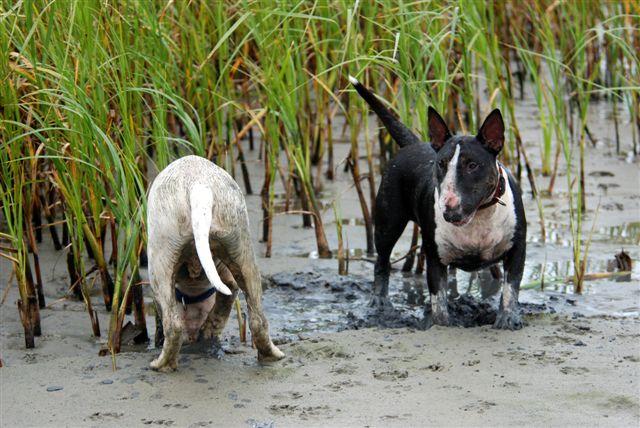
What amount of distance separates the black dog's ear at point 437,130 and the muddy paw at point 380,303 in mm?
1156

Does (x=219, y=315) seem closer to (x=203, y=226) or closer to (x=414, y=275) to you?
(x=203, y=226)

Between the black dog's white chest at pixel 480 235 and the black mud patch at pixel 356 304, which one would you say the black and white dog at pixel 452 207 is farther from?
the black mud patch at pixel 356 304

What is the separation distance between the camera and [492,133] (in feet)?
16.2

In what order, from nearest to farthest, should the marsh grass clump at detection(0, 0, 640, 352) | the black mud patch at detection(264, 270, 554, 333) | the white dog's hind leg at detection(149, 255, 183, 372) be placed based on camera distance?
the white dog's hind leg at detection(149, 255, 183, 372), the marsh grass clump at detection(0, 0, 640, 352), the black mud patch at detection(264, 270, 554, 333)

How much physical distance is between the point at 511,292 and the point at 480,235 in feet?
1.12

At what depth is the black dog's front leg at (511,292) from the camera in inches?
205

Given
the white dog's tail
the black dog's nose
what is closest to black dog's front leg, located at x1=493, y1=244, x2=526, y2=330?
the black dog's nose

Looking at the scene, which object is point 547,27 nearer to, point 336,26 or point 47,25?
point 336,26

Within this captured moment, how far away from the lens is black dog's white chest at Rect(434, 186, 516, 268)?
5.14 metres

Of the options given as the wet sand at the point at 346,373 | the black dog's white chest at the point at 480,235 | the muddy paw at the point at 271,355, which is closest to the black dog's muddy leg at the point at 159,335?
the wet sand at the point at 346,373

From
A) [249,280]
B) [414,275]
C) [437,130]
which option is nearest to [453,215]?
[437,130]

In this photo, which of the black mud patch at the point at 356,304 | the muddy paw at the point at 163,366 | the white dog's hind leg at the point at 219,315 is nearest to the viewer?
the muddy paw at the point at 163,366

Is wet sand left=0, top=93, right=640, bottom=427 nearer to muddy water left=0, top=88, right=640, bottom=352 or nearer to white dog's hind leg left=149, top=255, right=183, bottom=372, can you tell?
muddy water left=0, top=88, right=640, bottom=352

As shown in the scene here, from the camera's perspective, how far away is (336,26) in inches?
269
